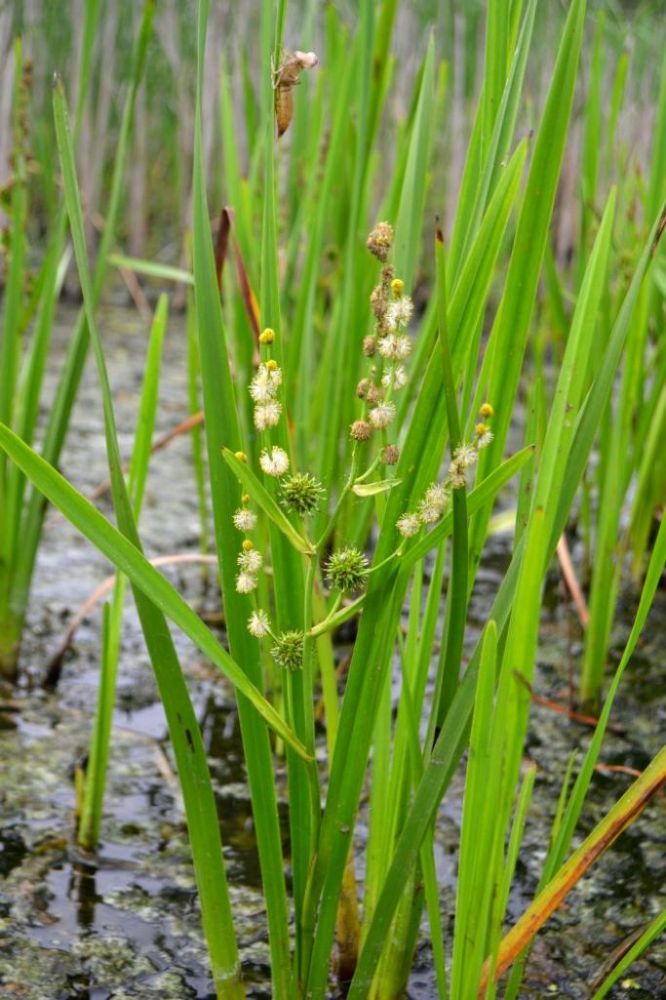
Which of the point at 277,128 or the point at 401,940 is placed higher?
the point at 277,128

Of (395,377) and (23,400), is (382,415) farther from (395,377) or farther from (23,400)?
(23,400)

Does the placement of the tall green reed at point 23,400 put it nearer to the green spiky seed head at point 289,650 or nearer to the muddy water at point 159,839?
the muddy water at point 159,839

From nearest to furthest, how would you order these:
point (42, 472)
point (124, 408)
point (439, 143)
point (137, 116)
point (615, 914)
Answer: point (42, 472) < point (615, 914) < point (124, 408) < point (137, 116) < point (439, 143)

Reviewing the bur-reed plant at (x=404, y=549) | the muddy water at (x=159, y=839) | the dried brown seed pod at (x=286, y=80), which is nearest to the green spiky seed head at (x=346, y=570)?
the bur-reed plant at (x=404, y=549)

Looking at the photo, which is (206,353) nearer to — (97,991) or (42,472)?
(42,472)

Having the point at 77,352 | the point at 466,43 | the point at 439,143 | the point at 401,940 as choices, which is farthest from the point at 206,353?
the point at 439,143

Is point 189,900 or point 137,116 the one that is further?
point 137,116

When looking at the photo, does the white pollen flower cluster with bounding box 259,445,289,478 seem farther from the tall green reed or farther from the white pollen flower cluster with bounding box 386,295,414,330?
the tall green reed
